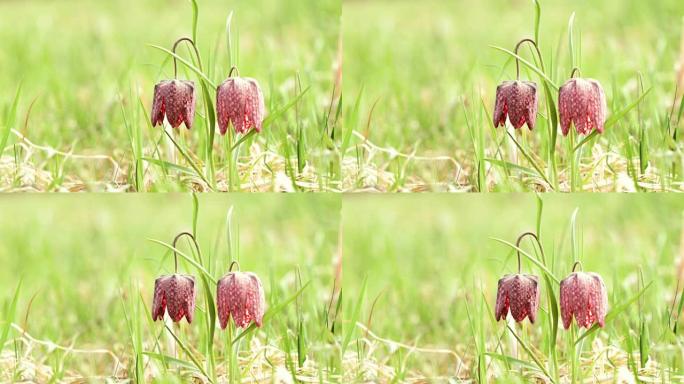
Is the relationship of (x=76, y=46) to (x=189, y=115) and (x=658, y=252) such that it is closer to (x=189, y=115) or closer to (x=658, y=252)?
(x=189, y=115)

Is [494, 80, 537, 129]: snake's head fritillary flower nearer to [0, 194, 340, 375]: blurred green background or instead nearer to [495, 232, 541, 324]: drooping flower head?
[495, 232, 541, 324]: drooping flower head

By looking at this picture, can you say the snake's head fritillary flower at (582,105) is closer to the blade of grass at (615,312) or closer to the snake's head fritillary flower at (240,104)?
the blade of grass at (615,312)

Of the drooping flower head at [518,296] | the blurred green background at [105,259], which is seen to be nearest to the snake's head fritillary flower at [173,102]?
the blurred green background at [105,259]

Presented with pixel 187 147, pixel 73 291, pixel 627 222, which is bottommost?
pixel 73 291

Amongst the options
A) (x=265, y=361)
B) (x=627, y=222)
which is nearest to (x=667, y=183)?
(x=627, y=222)

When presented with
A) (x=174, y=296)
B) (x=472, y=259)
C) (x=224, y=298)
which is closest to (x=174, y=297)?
(x=174, y=296)

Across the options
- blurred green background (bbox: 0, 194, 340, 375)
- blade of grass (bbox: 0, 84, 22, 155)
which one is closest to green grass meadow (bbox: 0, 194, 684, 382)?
blurred green background (bbox: 0, 194, 340, 375)
